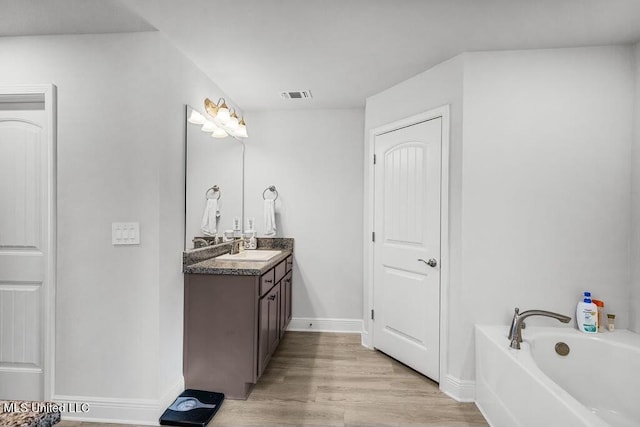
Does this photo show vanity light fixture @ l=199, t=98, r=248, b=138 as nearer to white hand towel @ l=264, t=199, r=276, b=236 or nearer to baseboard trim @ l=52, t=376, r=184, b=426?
white hand towel @ l=264, t=199, r=276, b=236

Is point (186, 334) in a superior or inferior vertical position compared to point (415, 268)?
inferior

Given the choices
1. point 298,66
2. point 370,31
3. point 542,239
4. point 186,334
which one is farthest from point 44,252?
point 542,239

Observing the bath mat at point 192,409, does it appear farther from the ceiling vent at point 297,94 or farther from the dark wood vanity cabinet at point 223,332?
the ceiling vent at point 297,94

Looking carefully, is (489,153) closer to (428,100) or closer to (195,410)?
(428,100)

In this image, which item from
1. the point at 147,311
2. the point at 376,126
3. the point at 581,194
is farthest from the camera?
the point at 376,126

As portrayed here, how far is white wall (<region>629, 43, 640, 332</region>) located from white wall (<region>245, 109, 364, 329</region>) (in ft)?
6.90

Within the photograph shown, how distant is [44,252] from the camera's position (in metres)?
2.03

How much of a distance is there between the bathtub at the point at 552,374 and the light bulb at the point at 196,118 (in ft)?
8.02

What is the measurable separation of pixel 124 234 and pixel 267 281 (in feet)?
3.29

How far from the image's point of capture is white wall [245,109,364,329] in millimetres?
3492

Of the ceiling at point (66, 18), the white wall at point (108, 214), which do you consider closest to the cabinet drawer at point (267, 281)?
the white wall at point (108, 214)

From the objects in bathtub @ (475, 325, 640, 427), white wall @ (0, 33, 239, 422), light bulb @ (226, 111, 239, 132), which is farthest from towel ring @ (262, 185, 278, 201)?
bathtub @ (475, 325, 640, 427)

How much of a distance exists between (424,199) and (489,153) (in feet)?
1.83

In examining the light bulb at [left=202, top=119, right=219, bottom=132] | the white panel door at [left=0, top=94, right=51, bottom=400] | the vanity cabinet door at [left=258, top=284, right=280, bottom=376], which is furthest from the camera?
the light bulb at [left=202, top=119, right=219, bottom=132]
